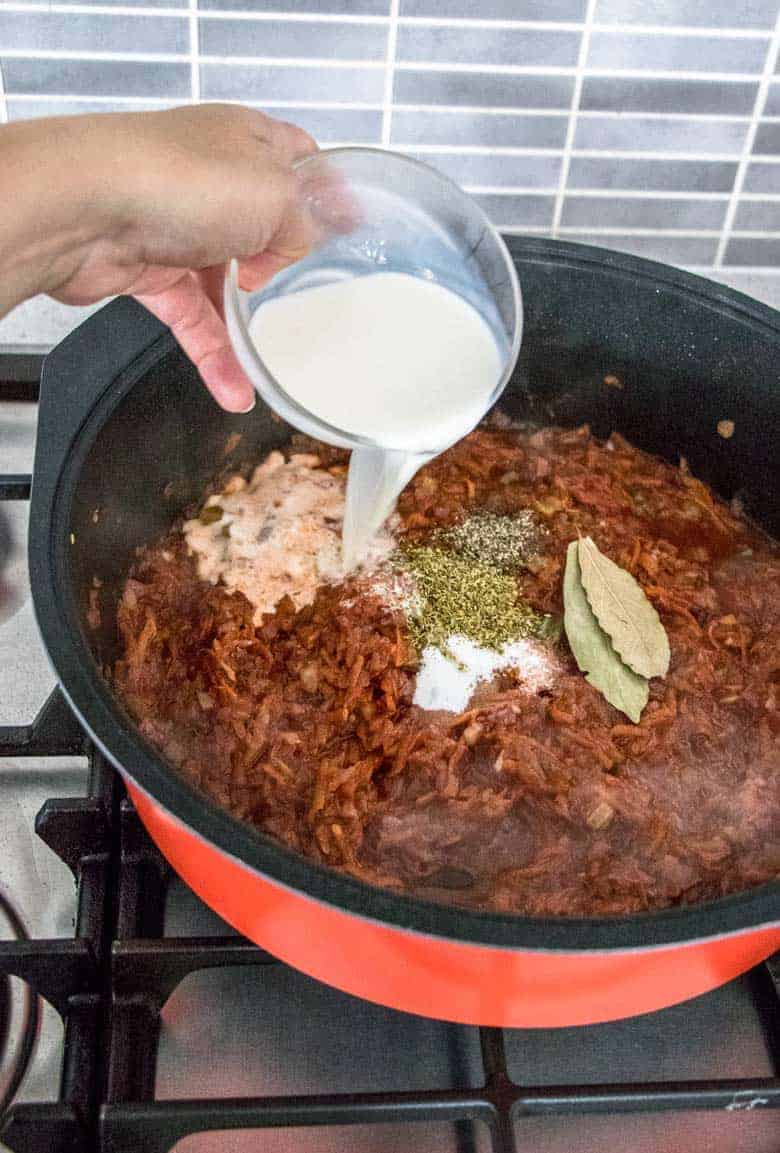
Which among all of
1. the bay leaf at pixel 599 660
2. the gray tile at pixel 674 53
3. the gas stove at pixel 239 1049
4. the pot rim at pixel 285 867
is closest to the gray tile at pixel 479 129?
the gray tile at pixel 674 53

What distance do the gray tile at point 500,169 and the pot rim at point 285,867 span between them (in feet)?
2.78

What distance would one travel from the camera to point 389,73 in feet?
4.98

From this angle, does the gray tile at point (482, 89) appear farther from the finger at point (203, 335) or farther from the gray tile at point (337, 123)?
the finger at point (203, 335)

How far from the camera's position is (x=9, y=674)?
4.87ft

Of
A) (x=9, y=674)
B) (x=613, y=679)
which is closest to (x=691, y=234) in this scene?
(x=613, y=679)

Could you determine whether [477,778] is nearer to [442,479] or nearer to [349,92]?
[442,479]

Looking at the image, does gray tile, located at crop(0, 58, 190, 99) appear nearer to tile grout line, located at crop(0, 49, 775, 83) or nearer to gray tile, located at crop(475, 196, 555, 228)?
tile grout line, located at crop(0, 49, 775, 83)

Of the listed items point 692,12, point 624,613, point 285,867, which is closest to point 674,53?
point 692,12

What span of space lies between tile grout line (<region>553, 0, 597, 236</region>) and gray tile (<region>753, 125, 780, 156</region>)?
28 centimetres

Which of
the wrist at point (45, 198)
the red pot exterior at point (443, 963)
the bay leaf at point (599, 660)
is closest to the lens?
the wrist at point (45, 198)

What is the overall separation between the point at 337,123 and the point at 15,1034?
1256 mm

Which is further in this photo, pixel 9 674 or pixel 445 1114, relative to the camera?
pixel 9 674

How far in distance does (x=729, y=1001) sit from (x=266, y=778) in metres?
0.60

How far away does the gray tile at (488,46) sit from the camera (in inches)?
58.2
